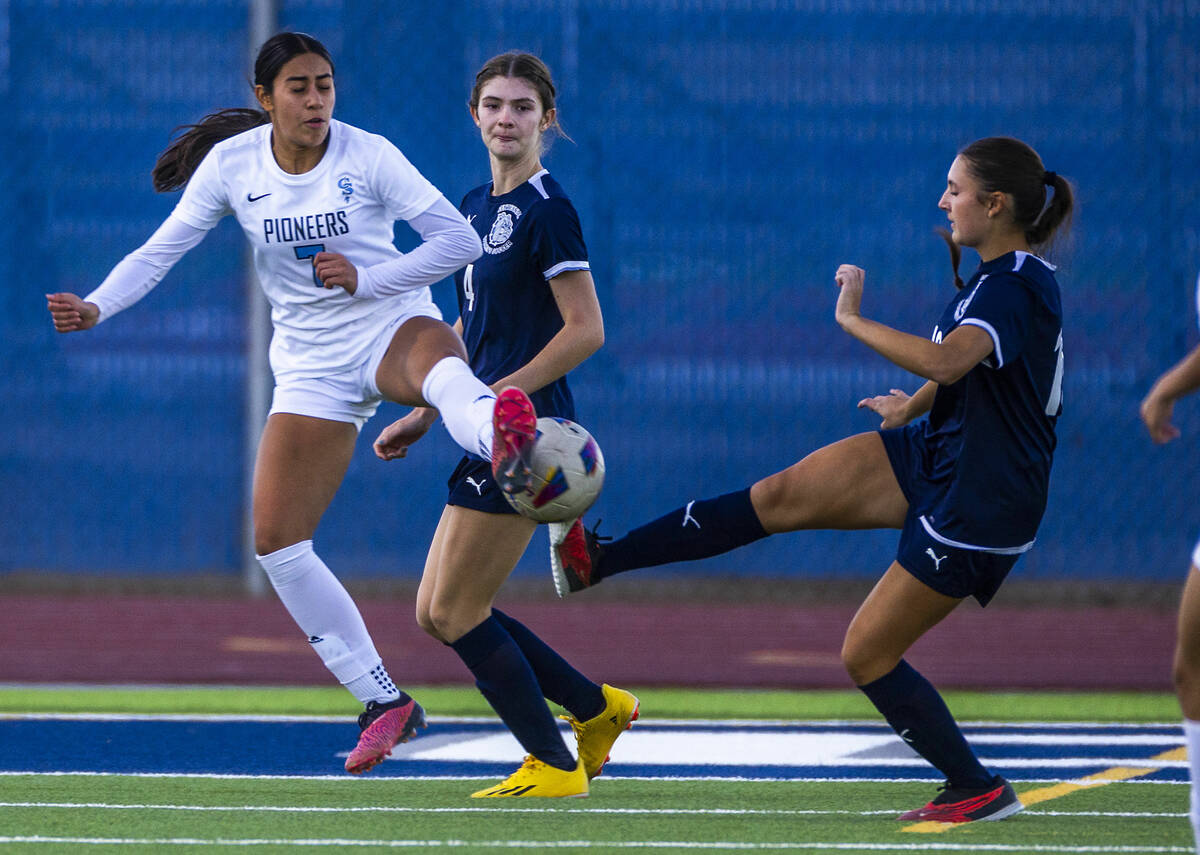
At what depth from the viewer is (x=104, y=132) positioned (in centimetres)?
1067

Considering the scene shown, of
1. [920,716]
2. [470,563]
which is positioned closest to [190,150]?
[470,563]

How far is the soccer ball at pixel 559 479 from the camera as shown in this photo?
3.98 m

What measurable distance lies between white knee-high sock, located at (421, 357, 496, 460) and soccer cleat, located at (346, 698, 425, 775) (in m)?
0.90

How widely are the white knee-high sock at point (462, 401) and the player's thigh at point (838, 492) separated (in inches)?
30.8

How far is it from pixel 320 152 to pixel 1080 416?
6.83 m

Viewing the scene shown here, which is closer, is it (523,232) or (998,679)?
(523,232)

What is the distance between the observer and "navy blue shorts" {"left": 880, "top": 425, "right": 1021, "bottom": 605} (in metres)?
4.11

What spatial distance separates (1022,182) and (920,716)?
1393 mm

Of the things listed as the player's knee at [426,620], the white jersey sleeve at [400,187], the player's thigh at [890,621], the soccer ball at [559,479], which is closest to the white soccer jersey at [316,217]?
the white jersey sleeve at [400,187]

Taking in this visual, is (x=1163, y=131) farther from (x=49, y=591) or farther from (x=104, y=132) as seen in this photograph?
(x=49, y=591)

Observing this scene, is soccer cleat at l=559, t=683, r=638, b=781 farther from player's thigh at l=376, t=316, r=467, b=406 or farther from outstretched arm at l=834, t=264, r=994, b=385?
outstretched arm at l=834, t=264, r=994, b=385

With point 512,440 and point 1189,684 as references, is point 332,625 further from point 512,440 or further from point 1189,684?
point 1189,684

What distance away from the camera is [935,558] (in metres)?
4.12

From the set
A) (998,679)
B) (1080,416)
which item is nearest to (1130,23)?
(1080,416)
